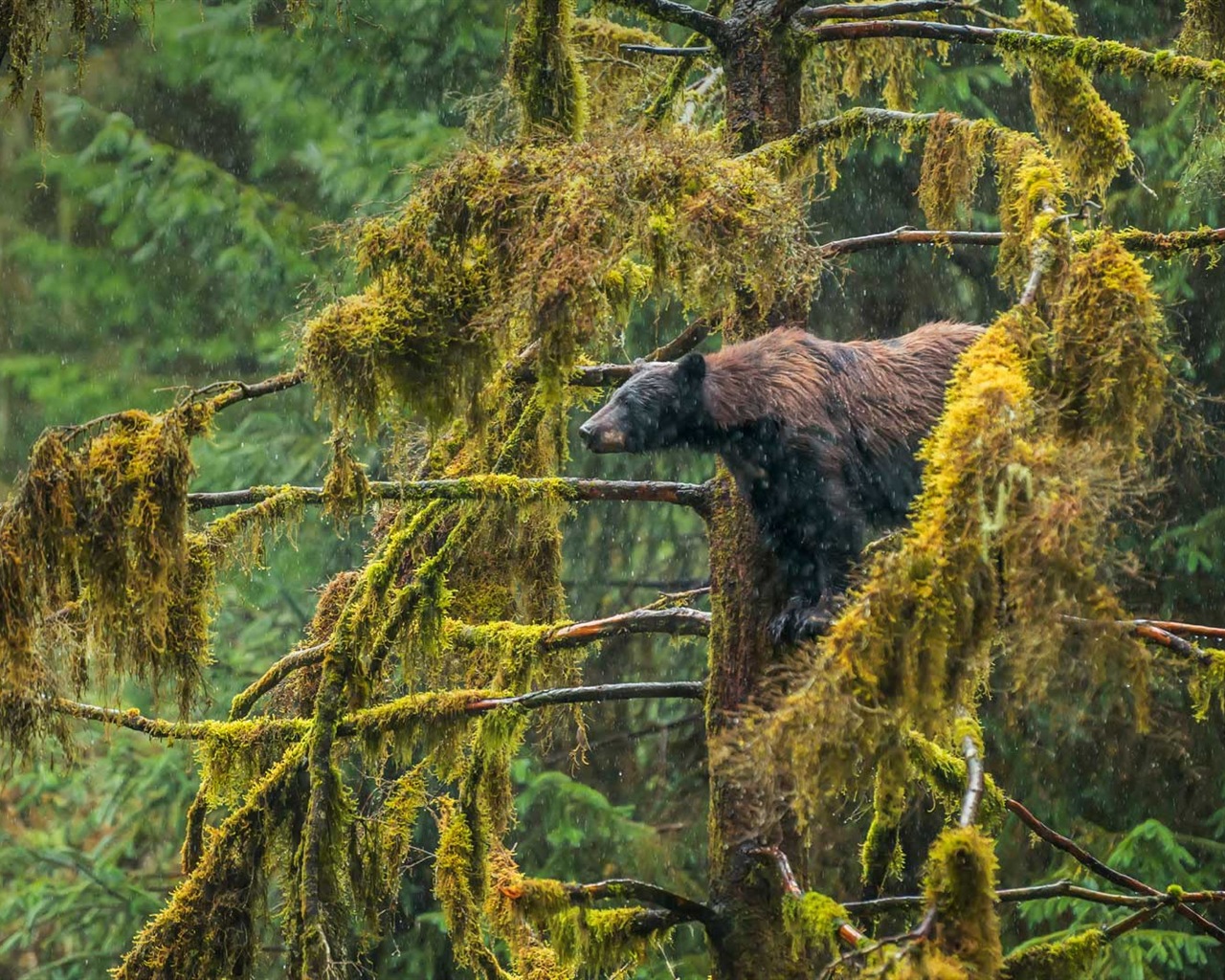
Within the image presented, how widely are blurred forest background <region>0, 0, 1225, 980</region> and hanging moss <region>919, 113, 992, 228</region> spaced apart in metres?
2.93

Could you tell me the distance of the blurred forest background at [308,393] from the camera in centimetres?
864

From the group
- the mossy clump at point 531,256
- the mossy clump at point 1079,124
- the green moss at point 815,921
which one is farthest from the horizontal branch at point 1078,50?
the green moss at point 815,921

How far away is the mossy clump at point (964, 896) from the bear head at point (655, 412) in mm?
2663

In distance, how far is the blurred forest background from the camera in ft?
28.3

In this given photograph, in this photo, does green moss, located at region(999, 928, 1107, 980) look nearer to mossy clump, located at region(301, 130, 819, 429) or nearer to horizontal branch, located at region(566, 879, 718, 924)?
horizontal branch, located at region(566, 879, 718, 924)

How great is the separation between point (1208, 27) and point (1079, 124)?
623 millimetres

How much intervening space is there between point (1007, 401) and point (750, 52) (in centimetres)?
254

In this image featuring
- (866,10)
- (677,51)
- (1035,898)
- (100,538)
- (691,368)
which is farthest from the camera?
(677,51)

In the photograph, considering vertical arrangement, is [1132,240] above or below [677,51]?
below

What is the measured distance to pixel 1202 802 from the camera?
8836 mm

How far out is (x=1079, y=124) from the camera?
416 centimetres

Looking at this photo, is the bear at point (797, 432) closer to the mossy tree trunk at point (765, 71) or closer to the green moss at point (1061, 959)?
the mossy tree trunk at point (765, 71)

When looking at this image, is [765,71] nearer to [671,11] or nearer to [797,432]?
[671,11]

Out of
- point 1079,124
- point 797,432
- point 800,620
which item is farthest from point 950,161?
point 800,620
